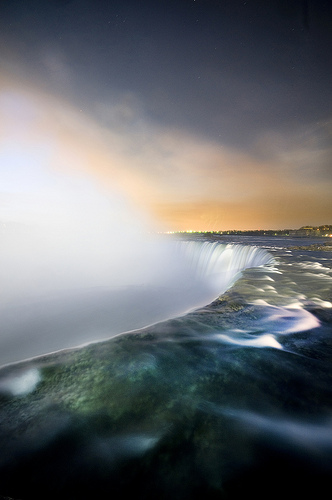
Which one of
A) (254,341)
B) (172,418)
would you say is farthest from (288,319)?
(172,418)

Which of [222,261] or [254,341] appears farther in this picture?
[222,261]

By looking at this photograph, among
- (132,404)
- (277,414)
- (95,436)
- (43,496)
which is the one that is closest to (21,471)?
(43,496)

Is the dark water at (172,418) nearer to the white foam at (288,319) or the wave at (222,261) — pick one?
the white foam at (288,319)

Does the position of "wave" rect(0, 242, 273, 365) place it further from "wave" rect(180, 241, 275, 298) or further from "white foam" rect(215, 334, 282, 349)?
"white foam" rect(215, 334, 282, 349)

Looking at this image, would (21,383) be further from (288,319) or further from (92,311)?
(92,311)

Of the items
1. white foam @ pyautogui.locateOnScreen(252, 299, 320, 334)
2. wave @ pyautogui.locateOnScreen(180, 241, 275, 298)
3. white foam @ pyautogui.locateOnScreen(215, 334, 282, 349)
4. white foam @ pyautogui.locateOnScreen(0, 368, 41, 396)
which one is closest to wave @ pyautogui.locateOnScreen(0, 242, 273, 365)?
wave @ pyautogui.locateOnScreen(180, 241, 275, 298)

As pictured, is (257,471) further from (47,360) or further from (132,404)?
(47,360)

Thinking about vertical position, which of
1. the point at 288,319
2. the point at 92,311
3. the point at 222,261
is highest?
the point at 288,319

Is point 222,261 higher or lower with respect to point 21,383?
lower

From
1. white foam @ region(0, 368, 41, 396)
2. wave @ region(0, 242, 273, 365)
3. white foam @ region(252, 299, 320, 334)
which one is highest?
white foam @ region(0, 368, 41, 396)
